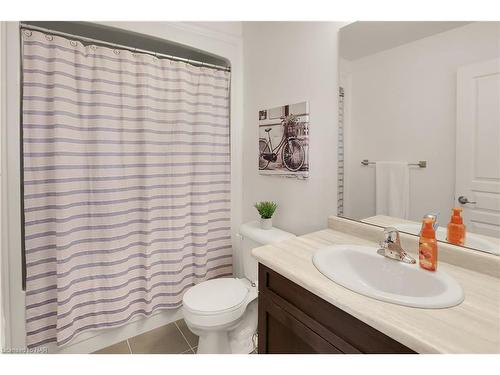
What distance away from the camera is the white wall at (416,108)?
942 mm

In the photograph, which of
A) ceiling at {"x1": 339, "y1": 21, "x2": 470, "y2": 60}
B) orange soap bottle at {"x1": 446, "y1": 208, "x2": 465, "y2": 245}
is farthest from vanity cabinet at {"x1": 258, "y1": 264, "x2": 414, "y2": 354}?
ceiling at {"x1": 339, "y1": 21, "x2": 470, "y2": 60}

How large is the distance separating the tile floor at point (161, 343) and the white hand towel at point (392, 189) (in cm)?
147

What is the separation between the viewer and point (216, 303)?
136 cm

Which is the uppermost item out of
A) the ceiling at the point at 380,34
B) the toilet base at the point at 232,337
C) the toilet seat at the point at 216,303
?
the ceiling at the point at 380,34

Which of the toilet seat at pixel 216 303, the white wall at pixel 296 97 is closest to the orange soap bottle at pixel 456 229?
Result: the white wall at pixel 296 97

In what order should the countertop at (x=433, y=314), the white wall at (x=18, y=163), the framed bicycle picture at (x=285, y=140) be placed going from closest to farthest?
the countertop at (x=433, y=314) < the white wall at (x=18, y=163) < the framed bicycle picture at (x=285, y=140)

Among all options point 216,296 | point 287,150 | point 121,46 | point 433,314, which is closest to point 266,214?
point 287,150

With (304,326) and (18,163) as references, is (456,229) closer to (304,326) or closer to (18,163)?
(304,326)

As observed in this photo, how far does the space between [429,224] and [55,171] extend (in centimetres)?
176

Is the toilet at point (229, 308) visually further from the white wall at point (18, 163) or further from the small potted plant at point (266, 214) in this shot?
the white wall at point (18, 163)

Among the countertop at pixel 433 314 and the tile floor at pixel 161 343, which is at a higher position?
the countertop at pixel 433 314

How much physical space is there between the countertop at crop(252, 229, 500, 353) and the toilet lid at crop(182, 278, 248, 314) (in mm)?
586

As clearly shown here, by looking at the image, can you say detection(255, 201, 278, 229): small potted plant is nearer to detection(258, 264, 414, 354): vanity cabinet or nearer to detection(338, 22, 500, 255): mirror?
detection(338, 22, 500, 255): mirror
